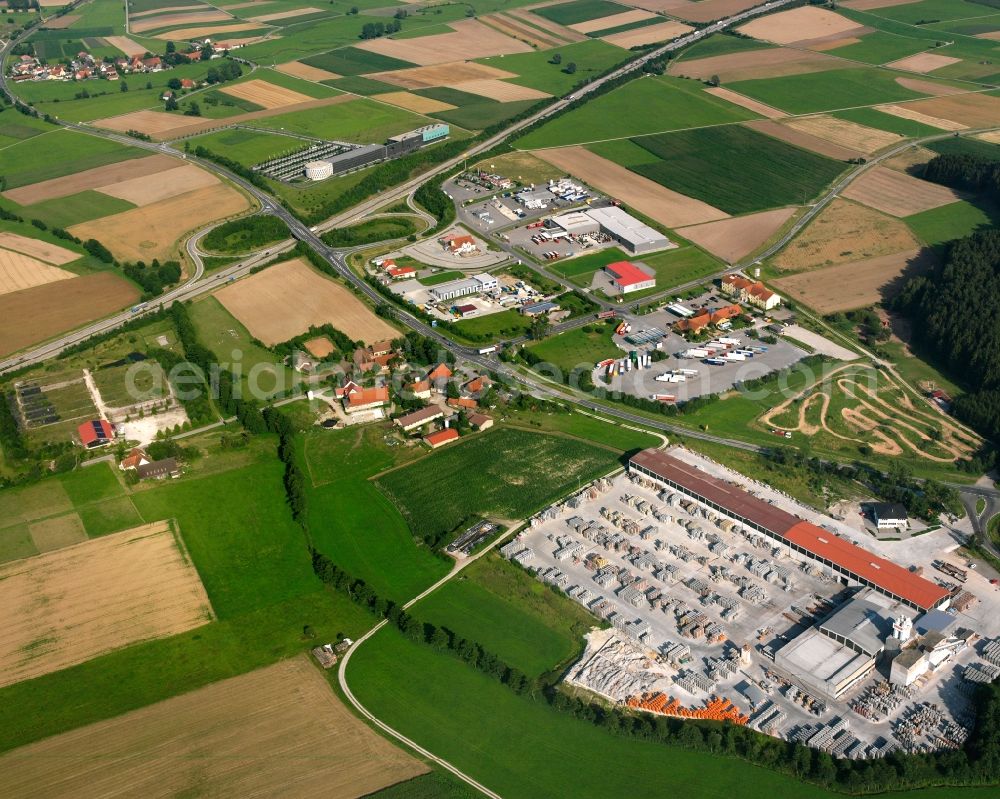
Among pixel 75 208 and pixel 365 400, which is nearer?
pixel 365 400

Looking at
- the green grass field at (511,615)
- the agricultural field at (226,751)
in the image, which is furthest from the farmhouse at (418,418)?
the agricultural field at (226,751)

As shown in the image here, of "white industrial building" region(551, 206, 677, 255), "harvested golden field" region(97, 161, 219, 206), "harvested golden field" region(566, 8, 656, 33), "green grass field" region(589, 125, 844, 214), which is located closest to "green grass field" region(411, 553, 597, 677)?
"white industrial building" region(551, 206, 677, 255)

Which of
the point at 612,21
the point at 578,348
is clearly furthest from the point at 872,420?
the point at 612,21

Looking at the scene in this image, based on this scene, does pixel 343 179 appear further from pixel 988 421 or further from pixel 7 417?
pixel 988 421

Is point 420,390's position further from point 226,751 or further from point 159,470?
point 226,751

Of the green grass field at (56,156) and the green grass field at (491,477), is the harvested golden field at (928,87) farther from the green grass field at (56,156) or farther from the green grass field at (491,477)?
the green grass field at (56,156)

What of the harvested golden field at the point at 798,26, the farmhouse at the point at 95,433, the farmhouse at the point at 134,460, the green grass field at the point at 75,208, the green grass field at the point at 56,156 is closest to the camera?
the farmhouse at the point at 134,460
